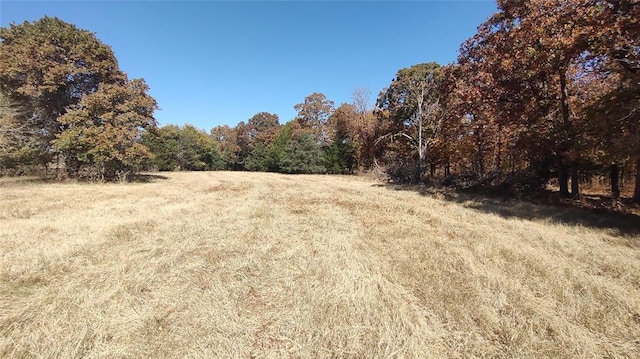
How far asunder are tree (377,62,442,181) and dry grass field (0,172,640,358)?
13.3 metres

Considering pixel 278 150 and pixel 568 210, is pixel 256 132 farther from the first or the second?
pixel 568 210

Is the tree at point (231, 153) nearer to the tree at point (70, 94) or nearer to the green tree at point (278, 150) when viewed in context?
the green tree at point (278, 150)

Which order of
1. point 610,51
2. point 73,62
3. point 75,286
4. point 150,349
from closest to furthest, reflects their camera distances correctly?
point 150,349
point 75,286
point 610,51
point 73,62

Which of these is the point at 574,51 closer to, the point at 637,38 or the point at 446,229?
the point at 637,38

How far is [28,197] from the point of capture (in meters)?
9.77

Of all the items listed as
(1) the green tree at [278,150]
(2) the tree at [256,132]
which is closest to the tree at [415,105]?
(1) the green tree at [278,150]

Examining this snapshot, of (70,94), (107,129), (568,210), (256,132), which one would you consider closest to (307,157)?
(256,132)

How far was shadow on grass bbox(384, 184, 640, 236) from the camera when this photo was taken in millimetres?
6804

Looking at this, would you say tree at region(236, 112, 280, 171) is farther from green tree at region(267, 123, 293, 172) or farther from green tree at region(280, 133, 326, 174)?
green tree at region(280, 133, 326, 174)

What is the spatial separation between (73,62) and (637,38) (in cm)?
2305

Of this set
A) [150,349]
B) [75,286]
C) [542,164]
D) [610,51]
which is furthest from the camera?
[542,164]

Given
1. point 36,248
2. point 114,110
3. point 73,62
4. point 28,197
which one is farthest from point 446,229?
point 73,62

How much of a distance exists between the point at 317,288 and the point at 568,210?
29.2ft

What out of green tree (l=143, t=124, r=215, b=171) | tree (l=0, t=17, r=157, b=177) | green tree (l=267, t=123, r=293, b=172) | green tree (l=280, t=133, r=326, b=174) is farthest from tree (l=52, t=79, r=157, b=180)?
green tree (l=267, t=123, r=293, b=172)
